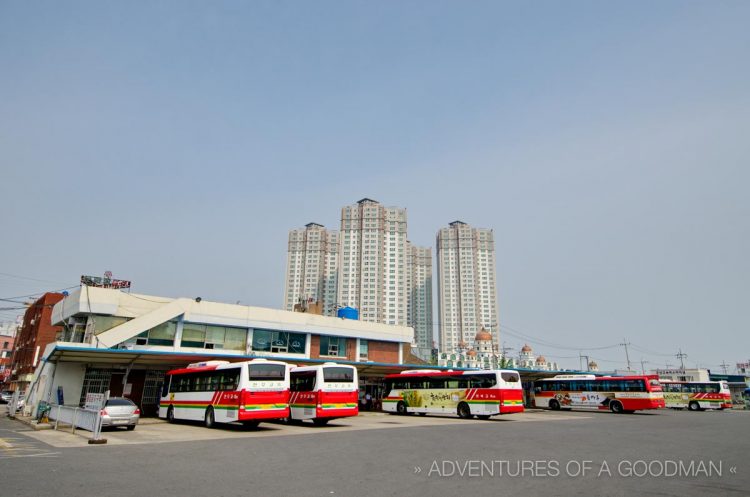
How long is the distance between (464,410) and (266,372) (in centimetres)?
1505

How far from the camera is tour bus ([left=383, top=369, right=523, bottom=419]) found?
28750 millimetres

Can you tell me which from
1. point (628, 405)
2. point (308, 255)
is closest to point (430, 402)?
point (628, 405)

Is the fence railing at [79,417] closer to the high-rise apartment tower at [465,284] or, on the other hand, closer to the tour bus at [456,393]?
the tour bus at [456,393]

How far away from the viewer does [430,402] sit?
106ft

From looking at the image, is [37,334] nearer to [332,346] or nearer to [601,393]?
[332,346]

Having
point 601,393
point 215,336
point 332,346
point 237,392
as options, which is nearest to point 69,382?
point 215,336

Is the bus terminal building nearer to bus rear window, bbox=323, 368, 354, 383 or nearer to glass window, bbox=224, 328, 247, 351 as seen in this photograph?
glass window, bbox=224, 328, 247, 351

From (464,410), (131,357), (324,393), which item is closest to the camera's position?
(324,393)

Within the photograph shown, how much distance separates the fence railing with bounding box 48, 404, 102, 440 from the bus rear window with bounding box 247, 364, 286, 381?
5846 millimetres

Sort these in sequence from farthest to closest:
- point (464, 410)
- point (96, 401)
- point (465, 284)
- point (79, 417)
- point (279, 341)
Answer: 1. point (465, 284)
2. point (279, 341)
3. point (464, 410)
4. point (79, 417)
5. point (96, 401)

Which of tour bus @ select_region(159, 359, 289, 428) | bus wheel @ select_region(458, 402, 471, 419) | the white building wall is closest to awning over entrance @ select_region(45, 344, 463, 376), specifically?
the white building wall

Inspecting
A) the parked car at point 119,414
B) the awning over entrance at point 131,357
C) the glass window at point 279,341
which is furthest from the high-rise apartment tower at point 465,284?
the parked car at point 119,414

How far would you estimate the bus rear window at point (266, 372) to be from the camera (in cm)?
2023

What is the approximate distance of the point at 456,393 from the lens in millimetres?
30938
